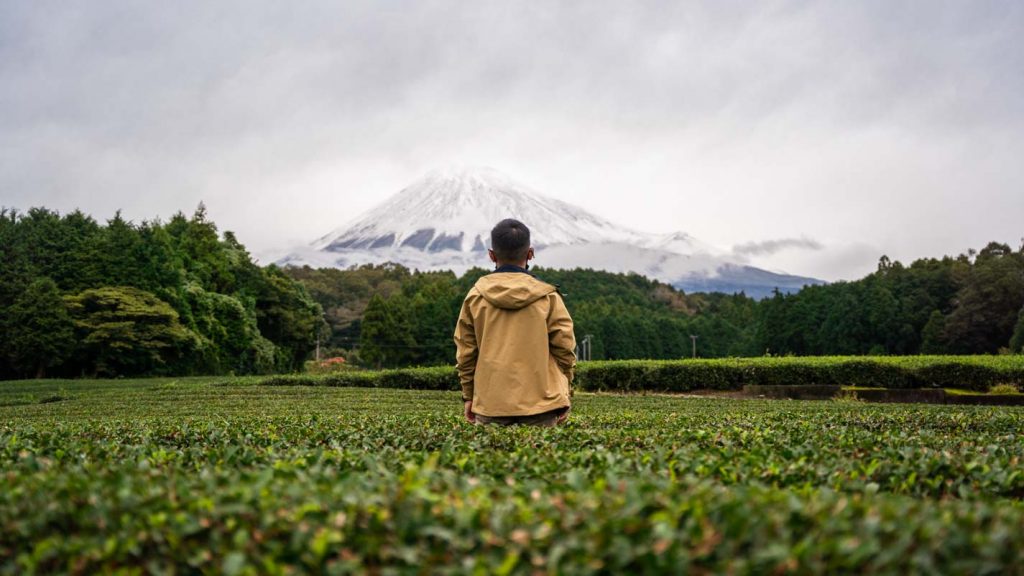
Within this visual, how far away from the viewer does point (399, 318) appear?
67.8 metres

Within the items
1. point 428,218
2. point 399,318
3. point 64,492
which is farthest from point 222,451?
point 428,218

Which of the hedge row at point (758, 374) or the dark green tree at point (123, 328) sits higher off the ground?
the dark green tree at point (123, 328)

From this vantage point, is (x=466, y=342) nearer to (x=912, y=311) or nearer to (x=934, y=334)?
(x=934, y=334)

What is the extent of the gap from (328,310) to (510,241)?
80.0 metres

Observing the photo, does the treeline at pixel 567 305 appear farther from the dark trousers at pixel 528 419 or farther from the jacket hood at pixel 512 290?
the jacket hood at pixel 512 290

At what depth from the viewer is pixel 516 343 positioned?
5246 millimetres

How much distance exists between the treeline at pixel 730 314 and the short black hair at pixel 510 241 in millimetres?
40491

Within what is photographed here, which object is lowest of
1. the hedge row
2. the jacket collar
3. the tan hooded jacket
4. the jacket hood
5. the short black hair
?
the hedge row

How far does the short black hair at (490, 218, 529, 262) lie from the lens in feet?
17.4

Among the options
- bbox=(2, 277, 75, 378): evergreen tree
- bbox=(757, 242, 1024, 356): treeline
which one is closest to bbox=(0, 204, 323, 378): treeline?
bbox=(2, 277, 75, 378): evergreen tree

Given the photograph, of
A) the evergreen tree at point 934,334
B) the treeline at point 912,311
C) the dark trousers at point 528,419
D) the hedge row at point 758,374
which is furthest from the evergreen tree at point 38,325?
the evergreen tree at point 934,334

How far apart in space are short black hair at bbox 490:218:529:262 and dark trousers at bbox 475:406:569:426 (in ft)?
3.65

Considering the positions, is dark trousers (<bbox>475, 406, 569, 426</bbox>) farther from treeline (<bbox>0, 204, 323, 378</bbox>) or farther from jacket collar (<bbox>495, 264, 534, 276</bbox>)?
treeline (<bbox>0, 204, 323, 378</bbox>)

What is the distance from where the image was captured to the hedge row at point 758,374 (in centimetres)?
1981
